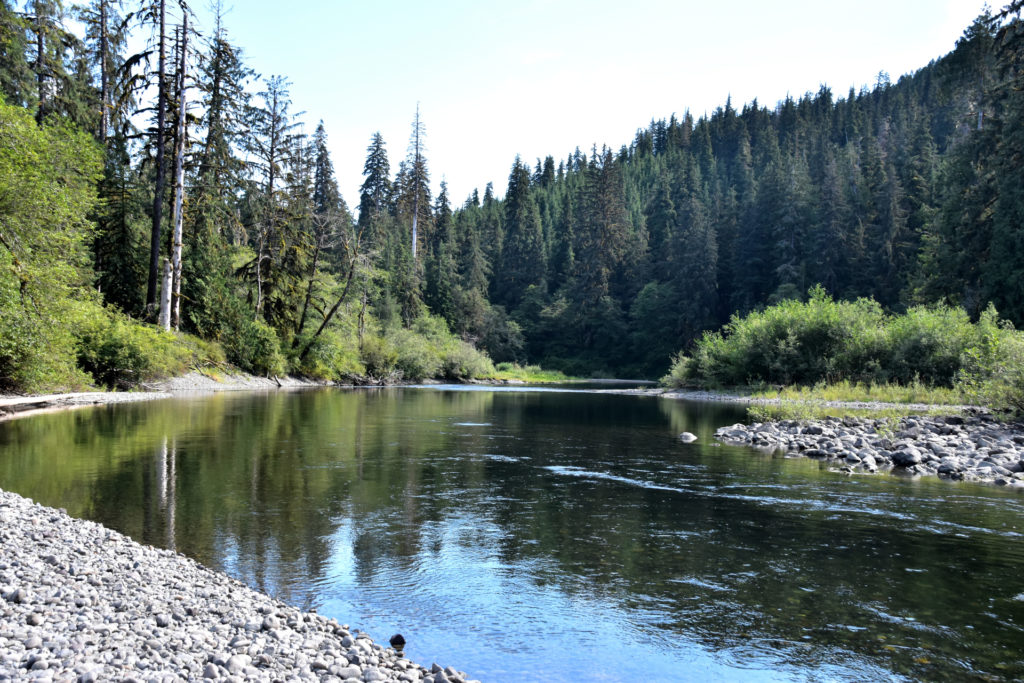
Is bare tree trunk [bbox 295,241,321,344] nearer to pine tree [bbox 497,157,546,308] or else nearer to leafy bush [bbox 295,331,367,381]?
leafy bush [bbox 295,331,367,381]

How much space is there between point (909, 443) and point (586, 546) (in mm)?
11835

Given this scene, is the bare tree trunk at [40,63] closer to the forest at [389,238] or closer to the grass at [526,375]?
the forest at [389,238]

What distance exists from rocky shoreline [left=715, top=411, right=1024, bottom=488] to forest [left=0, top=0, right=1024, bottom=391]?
20.4m

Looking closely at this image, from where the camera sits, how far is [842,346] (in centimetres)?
3672

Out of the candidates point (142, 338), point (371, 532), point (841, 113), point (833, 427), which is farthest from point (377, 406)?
point (841, 113)

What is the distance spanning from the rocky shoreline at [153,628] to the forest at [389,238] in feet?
47.9

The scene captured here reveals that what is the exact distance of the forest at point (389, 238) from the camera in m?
26.6

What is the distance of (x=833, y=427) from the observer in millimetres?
20906

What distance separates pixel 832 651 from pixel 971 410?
20.0m

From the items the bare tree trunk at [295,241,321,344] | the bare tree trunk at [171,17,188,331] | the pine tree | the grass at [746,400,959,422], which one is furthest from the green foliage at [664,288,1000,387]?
the pine tree

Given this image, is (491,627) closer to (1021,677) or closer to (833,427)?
(1021,677)

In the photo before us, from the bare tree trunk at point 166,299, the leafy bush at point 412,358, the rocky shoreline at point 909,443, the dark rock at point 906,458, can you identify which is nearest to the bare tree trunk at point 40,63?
the bare tree trunk at point 166,299

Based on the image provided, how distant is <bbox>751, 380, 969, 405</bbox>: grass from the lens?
1057 inches

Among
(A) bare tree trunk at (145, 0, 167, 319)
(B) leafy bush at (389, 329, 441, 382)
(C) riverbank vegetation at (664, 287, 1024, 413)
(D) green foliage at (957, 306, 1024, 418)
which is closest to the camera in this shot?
(D) green foliage at (957, 306, 1024, 418)
